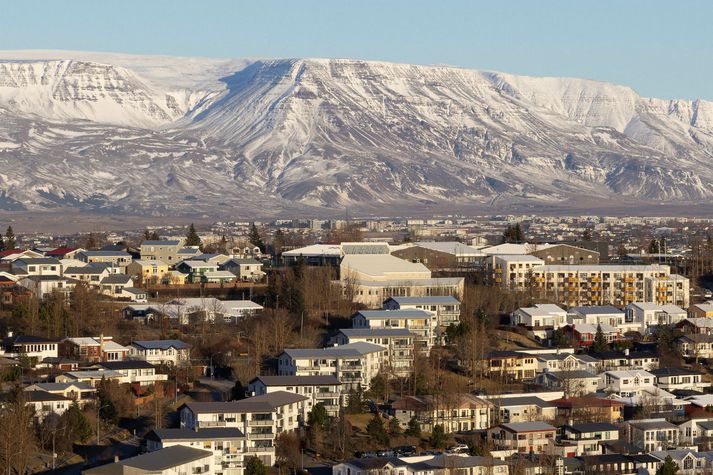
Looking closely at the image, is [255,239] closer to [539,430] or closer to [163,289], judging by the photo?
[163,289]

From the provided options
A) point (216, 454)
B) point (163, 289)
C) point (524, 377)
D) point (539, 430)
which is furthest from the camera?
point (163, 289)

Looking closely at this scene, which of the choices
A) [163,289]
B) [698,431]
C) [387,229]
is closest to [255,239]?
[163,289]

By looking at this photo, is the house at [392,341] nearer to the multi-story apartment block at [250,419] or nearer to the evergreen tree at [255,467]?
the multi-story apartment block at [250,419]

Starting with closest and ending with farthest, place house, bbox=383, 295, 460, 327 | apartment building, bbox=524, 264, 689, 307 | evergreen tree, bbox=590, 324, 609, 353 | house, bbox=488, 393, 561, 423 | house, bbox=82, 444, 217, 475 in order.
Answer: house, bbox=82, 444, 217, 475
house, bbox=488, 393, 561, 423
evergreen tree, bbox=590, 324, 609, 353
house, bbox=383, 295, 460, 327
apartment building, bbox=524, 264, 689, 307

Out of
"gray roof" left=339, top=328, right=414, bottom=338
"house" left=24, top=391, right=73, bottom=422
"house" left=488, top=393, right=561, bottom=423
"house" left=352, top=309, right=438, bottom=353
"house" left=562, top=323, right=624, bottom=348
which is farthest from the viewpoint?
"house" left=562, top=323, right=624, bottom=348

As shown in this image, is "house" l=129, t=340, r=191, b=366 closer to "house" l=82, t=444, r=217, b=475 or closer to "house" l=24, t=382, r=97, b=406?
"house" l=24, t=382, r=97, b=406

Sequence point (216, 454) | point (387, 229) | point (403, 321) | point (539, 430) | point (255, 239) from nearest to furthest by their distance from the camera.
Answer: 1. point (216, 454)
2. point (539, 430)
3. point (403, 321)
4. point (255, 239)
5. point (387, 229)

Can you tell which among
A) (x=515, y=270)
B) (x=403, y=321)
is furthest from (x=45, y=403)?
(x=515, y=270)

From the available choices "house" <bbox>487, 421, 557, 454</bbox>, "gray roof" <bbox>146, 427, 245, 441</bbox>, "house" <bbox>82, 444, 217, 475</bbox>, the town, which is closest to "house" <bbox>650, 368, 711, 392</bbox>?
the town

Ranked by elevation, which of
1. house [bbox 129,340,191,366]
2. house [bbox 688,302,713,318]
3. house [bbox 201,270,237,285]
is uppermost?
house [bbox 201,270,237,285]
